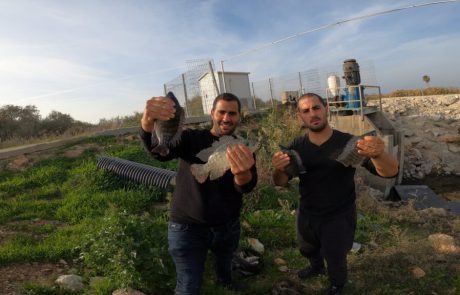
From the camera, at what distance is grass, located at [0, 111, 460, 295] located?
412cm

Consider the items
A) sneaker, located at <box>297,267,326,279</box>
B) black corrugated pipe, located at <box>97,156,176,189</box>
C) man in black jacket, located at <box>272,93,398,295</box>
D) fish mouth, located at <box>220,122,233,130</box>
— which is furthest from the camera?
black corrugated pipe, located at <box>97,156,176,189</box>

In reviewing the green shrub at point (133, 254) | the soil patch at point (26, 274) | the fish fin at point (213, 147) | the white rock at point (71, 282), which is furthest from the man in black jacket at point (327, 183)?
the soil patch at point (26, 274)

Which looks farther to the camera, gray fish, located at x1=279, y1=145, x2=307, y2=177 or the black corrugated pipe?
the black corrugated pipe

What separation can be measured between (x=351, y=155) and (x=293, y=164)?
568mm

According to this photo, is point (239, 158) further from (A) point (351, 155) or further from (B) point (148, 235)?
(B) point (148, 235)

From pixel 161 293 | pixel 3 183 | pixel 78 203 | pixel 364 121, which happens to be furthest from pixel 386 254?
pixel 364 121

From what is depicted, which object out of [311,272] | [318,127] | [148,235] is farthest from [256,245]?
[318,127]

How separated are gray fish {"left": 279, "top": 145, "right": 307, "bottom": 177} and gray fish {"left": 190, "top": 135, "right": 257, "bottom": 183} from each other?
71 centimetres

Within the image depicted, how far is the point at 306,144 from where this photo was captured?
3980 millimetres

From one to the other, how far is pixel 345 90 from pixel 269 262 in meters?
12.9

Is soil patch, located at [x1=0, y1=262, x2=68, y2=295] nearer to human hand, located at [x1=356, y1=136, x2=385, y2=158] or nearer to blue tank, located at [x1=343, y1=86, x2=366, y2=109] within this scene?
human hand, located at [x1=356, y1=136, x2=385, y2=158]

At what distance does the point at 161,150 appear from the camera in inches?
116

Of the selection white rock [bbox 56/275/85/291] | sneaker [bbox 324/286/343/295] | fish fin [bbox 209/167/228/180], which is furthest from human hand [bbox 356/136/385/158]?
white rock [bbox 56/275/85/291]

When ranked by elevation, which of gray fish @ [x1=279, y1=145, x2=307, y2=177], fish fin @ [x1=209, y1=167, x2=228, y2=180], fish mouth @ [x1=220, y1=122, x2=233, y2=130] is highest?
fish mouth @ [x1=220, y1=122, x2=233, y2=130]
